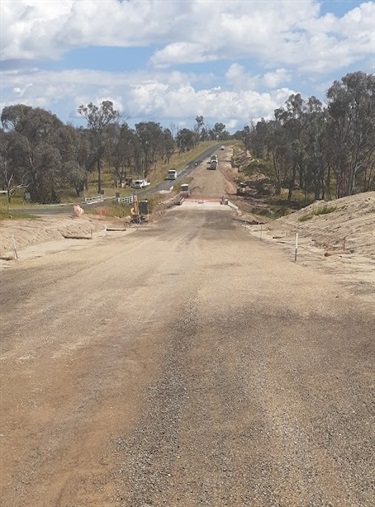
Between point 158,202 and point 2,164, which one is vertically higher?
Answer: point 2,164

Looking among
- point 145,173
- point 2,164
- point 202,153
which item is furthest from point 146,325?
point 202,153

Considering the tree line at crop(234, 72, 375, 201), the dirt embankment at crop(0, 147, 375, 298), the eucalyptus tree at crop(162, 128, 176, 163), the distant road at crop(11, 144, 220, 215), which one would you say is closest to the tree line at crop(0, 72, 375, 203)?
the tree line at crop(234, 72, 375, 201)

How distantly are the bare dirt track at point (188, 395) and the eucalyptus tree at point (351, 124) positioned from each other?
52.7 m

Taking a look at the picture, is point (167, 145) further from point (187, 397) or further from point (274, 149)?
point (187, 397)

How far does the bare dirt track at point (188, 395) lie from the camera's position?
5887 millimetres

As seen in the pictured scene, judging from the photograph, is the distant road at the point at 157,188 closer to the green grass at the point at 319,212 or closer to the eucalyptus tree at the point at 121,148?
the eucalyptus tree at the point at 121,148

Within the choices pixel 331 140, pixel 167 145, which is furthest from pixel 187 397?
pixel 167 145

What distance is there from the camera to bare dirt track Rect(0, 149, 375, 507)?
5887 mm

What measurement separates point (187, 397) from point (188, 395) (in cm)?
7

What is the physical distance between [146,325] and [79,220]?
3032 cm

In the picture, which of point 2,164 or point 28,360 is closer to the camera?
point 28,360

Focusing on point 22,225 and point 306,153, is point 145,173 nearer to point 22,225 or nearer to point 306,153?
point 306,153

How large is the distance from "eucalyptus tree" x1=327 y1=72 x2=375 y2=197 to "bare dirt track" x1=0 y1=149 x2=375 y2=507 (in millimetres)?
52689

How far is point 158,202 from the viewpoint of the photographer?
76.8 metres
